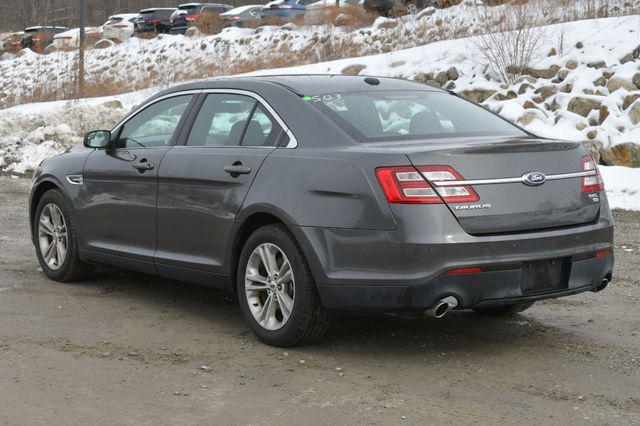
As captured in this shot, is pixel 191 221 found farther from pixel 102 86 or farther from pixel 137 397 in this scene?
pixel 102 86

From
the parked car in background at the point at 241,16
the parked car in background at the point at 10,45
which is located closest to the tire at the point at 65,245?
the parked car in background at the point at 241,16

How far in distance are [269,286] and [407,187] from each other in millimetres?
1093

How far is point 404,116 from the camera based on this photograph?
5871 mm

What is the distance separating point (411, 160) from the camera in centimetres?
505

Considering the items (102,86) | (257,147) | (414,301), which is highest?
(257,147)

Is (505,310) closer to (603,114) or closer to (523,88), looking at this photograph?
(603,114)

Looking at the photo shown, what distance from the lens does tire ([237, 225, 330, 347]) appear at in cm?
538

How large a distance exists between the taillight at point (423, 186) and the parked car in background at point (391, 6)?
2258 centimetres

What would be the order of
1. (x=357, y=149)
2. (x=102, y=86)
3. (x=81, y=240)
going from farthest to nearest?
(x=102, y=86) → (x=81, y=240) → (x=357, y=149)

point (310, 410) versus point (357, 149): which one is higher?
point (357, 149)

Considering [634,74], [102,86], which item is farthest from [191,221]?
[102,86]

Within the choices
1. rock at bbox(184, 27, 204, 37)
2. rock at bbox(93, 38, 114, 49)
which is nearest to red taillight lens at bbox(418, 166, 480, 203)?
rock at bbox(184, 27, 204, 37)

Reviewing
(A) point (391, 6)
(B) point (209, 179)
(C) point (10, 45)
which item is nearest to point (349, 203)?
(B) point (209, 179)

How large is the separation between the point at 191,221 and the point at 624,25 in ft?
43.3
